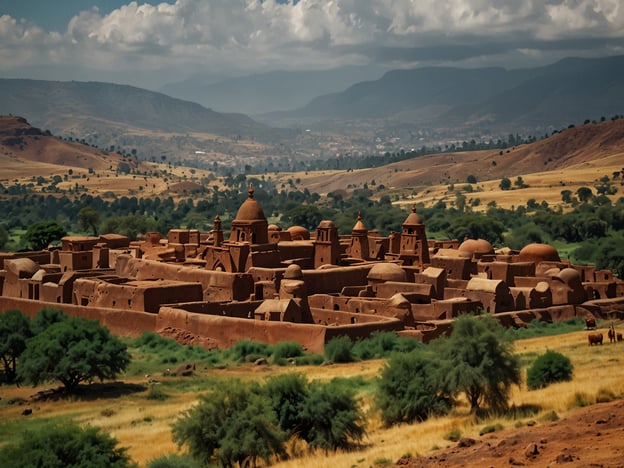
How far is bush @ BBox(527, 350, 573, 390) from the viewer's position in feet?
90.8

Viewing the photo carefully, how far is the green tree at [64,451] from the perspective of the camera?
20.2 meters

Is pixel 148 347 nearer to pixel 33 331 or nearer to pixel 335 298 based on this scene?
pixel 33 331

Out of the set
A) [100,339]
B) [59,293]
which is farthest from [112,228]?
[100,339]

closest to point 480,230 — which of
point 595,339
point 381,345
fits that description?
point 381,345

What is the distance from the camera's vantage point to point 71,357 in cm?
3409

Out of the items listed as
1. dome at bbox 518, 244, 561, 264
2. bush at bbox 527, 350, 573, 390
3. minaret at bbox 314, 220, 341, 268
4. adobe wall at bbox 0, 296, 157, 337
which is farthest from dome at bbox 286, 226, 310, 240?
bush at bbox 527, 350, 573, 390

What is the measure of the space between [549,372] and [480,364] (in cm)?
347

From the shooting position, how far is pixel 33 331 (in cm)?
3912

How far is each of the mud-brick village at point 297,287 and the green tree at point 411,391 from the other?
1270cm

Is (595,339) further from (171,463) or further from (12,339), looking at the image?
(171,463)

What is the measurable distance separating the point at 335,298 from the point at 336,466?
23.2 m

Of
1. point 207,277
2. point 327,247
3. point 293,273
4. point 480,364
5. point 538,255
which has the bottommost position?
point 480,364

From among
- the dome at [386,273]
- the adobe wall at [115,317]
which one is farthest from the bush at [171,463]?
the dome at [386,273]

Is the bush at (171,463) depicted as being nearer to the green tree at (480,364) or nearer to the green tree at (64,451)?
the green tree at (64,451)
